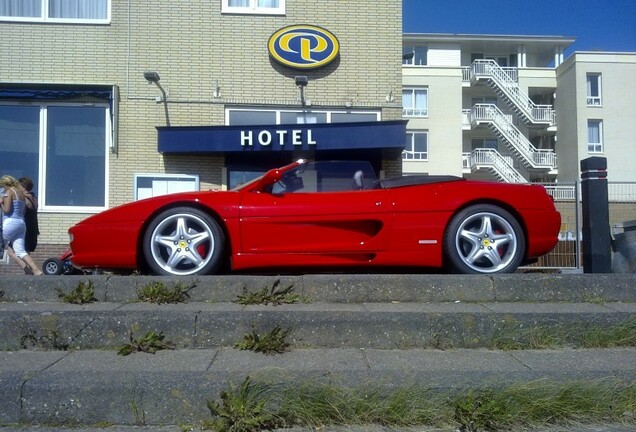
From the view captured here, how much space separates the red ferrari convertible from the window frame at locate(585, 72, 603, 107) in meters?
29.8

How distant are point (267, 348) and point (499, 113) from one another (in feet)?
105

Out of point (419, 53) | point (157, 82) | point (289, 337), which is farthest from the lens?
point (419, 53)

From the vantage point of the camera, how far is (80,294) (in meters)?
5.13

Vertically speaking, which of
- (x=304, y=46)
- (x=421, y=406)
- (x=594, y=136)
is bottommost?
(x=421, y=406)

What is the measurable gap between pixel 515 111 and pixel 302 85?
2559cm

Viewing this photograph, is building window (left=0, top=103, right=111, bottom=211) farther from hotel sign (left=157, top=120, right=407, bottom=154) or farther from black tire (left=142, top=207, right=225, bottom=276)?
black tire (left=142, top=207, right=225, bottom=276)

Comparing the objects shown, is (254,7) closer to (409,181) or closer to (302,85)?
(302,85)

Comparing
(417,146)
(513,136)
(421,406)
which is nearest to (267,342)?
(421,406)

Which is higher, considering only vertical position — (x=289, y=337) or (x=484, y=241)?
(x=484, y=241)

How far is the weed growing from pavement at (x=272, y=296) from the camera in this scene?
5027 mm

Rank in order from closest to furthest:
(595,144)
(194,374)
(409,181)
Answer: (194,374), (409,181), (595,144)

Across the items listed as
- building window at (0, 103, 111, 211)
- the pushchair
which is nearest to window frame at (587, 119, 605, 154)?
building window at (0, 103, 111, 211)

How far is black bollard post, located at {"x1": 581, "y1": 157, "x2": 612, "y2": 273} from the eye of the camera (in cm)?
644

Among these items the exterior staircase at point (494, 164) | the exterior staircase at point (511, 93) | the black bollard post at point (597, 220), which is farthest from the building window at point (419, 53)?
the black bollard post at point (597, 220)
